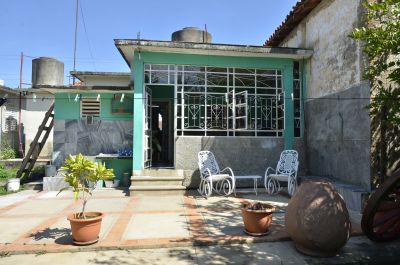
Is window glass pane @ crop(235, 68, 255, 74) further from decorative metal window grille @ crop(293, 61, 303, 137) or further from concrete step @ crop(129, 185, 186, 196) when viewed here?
concrete step @ crop(129, 185, 186, 196)

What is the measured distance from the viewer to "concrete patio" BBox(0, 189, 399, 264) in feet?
14.1

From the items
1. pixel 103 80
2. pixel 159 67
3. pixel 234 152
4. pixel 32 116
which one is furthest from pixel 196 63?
pixel 32 116

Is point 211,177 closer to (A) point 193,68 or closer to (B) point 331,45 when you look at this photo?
(A) point 193,68

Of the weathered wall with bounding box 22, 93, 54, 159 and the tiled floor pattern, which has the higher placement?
the weathered wall with bounding box 22, 93, 54, 159

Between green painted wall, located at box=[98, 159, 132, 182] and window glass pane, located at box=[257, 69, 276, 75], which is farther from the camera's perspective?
window glass pane, located at box=[257, 69, 276, 75]

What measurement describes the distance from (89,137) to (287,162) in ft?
19.2

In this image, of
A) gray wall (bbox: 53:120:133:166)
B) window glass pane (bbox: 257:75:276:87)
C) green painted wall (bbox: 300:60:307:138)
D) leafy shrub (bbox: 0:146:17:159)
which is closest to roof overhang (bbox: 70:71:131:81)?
gray wall (bbox: 53:120:133:166)

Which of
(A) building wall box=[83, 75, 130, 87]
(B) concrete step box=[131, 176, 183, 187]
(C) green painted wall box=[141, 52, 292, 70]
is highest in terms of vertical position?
(A) building wall box=[83, 75, 130, 87]

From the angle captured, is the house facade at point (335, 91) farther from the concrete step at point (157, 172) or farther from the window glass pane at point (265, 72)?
the concrete step at point (157, 172)

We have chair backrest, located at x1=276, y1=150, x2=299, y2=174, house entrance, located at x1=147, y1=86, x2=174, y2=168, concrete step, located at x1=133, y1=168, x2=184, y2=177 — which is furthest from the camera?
house entrance, located at x1=147, y1=86, x2=174, y2=168

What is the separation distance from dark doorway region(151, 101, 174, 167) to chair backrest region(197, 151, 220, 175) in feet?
11.0

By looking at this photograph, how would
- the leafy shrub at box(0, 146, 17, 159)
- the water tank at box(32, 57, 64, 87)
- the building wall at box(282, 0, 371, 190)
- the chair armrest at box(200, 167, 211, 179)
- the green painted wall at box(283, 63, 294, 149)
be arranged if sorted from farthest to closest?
the water tank at box(32, 57, 64, 87), the leafy shrub at box(0, 146, 17, 159), the green painted wall at box(283, 63, 294, 149), the chair armrest at box(200, 167, 211, 179), the building wall at box(282, 0, 371, 190)

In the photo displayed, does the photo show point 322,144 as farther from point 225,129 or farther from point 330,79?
point 225,129

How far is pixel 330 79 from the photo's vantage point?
790 cm
